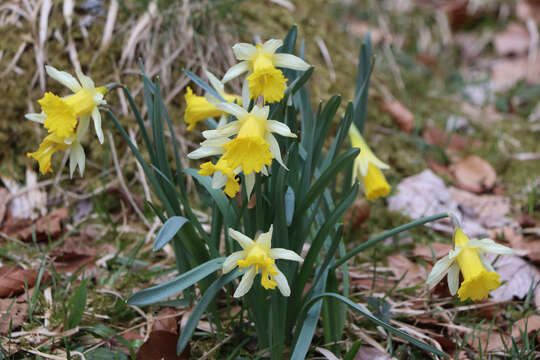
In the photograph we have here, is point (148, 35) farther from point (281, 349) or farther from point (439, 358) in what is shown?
point (439, 358)

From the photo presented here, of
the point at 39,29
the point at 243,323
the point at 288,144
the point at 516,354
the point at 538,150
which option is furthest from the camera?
the point at 538,150

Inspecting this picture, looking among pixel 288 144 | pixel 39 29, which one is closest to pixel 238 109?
pixel 288 144

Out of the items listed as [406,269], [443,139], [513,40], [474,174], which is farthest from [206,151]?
[513,40]

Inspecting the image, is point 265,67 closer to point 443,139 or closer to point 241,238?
point 241,238

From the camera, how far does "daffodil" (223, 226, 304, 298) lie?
3.58 ft

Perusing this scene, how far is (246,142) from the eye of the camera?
107 centimetres

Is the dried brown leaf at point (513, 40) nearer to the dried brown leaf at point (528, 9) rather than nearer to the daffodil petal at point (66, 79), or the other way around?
the dried brown leaf at point (528, 9)

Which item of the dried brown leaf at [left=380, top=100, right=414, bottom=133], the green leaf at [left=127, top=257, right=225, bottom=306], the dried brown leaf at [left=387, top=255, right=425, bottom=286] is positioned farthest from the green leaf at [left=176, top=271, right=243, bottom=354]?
the dried brown leaf at [left=380, top=100, right=414, bottom=133]

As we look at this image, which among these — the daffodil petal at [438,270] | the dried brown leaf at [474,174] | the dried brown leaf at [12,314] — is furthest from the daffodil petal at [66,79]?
the dried brown leaf at [474,174]

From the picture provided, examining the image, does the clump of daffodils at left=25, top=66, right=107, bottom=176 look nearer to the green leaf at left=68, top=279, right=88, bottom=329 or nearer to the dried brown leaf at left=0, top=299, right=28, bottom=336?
the green leaf at left=68, top=279, right=88, bottom=329

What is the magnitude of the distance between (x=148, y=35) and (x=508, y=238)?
183 cm

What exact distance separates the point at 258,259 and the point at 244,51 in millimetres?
475

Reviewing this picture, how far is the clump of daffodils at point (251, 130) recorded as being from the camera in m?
1.08

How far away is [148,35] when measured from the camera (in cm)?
237
